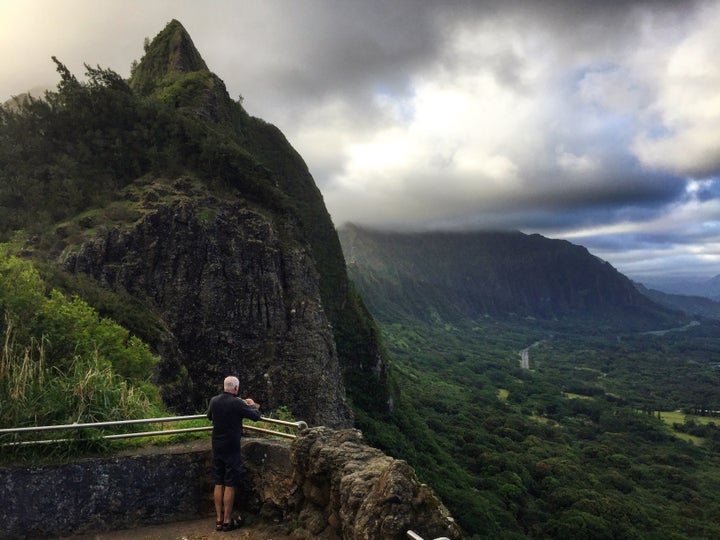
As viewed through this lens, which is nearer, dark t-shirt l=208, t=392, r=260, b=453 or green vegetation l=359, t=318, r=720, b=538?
dark t-shirt l=208, t=392, r=260, b=453

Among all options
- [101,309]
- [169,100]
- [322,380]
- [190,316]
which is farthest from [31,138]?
[322,380]

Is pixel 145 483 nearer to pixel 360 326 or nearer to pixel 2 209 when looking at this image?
pixel 2 209

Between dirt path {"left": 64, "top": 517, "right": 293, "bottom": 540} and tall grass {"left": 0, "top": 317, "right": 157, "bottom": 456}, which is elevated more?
tall grass {"left": 0, "top": 317, "right": 157, "bottom": 456}

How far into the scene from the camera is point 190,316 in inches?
1491

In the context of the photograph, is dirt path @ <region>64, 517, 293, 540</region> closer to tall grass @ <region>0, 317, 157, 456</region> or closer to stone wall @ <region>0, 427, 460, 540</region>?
stone wall @ <region>0, 427, 460, 540</region>

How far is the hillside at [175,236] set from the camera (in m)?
33.7

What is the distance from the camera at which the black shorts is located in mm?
6742

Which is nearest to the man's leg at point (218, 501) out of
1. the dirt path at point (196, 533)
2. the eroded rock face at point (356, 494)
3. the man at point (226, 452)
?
the man at point (226, 452)

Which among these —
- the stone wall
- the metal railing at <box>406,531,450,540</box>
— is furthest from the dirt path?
the metal railing at <box>406,531,450,540</box>

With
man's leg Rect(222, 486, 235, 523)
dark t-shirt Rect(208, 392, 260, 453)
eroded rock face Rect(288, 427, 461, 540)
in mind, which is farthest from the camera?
dark t-shirt Rect(208, 392, 260, 453)

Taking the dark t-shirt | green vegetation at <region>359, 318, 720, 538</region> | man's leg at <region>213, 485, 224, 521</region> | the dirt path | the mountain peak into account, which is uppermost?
the mountain peak

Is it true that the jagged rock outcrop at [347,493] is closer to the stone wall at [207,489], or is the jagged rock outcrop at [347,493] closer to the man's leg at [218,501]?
the stone wall at [207,489]

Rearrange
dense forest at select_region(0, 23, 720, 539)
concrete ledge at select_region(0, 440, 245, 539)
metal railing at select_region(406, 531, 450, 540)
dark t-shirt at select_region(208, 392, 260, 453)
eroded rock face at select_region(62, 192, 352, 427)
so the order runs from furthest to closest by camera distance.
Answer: eroded rock face at select_region(62, 192, 352, 427) → dense forest at select_region(0, 23, 720, 539) → dark t-shirt at select_region(208, 392, 260, 453) → concrete ledge at select_region(0, 440, 245, 539) → metal railing at select_region(406, 531, 450, 540)

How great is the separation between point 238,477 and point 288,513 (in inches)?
38.0
